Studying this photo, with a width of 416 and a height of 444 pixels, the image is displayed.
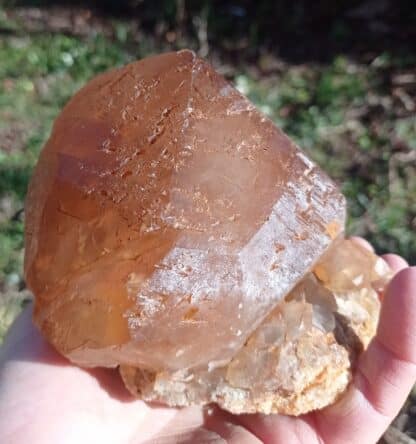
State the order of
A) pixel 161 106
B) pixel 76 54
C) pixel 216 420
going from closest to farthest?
pixel 161 106 < pixel 216 420 < pixel 76 54

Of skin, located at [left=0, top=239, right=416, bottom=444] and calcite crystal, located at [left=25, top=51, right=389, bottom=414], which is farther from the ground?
calcite crystal, located at [left=25, top=51, right=389, bottom=414]

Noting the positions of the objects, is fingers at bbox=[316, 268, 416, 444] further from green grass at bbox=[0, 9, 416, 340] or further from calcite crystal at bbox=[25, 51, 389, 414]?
green grass at bbox=[0, 9, 416, 340]

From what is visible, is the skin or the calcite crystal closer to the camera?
the calcite crystal

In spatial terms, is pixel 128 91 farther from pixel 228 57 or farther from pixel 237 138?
pixel 228 57

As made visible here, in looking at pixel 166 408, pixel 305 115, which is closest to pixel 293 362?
pixel 166 408

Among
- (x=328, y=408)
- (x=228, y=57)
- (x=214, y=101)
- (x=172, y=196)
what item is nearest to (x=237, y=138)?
(x=214, y=101)

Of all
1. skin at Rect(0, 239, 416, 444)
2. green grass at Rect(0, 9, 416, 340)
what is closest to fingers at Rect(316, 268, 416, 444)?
skin at Rect(0, 239, 416, 444)

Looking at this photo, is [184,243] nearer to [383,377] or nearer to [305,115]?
[383,377]

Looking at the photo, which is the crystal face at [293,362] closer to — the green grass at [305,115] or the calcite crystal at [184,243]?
the calcite crystal at [184,243]
